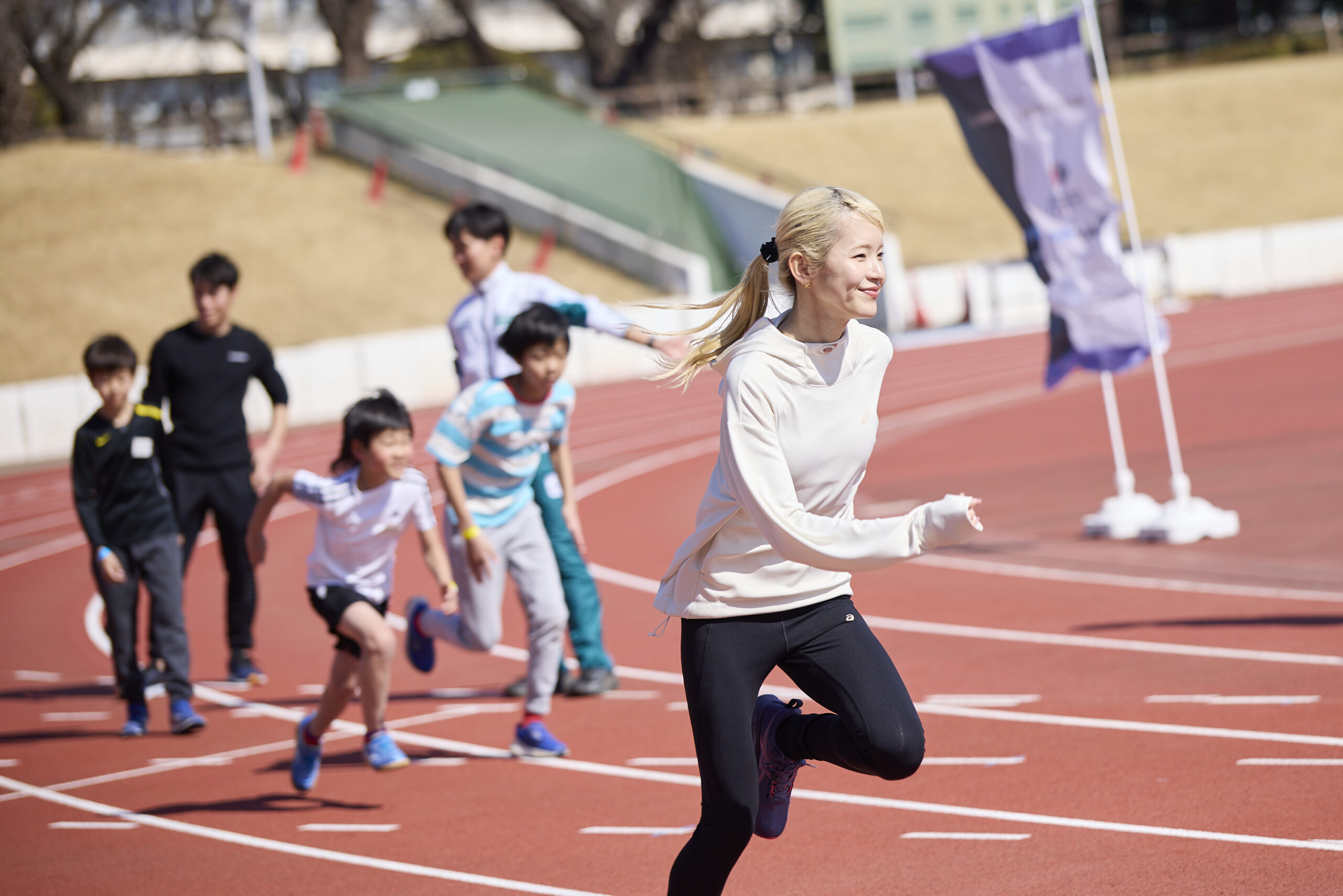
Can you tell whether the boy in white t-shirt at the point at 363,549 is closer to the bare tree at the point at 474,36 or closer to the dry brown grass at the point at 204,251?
the dry brown grass at the point at 204,251

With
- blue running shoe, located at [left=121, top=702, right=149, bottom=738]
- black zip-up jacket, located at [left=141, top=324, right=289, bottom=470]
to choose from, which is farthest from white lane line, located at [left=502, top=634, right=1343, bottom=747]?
black zip-up jacket, located at [left=141, top=324, right=289, bottom=470]

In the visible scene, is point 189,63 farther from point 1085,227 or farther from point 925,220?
point 1085,227

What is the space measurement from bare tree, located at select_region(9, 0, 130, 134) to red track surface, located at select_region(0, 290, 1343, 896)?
38.4 meters

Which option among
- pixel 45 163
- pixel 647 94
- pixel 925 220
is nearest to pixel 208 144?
pixel 45 163

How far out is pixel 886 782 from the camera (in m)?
5.88

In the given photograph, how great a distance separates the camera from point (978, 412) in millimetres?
19203

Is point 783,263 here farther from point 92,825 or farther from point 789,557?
point 92,825

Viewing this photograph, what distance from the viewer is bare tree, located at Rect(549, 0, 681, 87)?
55.4m

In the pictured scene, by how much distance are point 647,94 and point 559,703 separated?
4658 cm

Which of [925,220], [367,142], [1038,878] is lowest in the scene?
[1038,878]

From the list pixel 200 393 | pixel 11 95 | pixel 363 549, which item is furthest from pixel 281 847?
pixel 11 95

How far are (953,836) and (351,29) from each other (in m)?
46.3

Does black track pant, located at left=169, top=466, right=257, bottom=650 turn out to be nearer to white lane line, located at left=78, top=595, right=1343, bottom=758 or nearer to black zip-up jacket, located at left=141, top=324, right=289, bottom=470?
black zip-up jacket, located at left=141, top=324, right=289, bottom=470

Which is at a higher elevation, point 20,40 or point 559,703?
point 20,40
